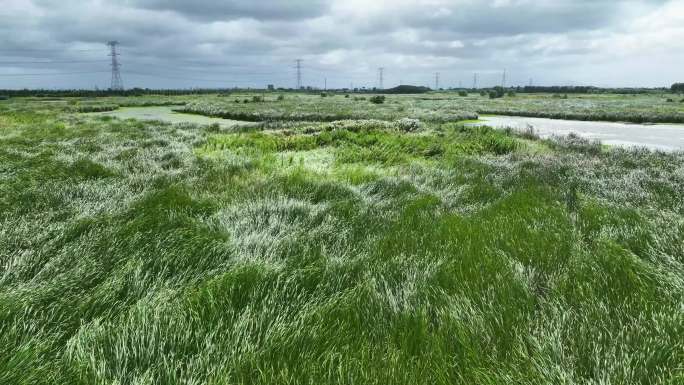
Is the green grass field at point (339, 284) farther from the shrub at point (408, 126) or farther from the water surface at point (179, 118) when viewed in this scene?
the water surface at point (179, 118)

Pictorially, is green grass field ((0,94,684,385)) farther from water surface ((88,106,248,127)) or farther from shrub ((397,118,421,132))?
water surface ((88,106,248,127))

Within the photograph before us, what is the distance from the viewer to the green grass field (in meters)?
1.84

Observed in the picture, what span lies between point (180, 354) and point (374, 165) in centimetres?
729

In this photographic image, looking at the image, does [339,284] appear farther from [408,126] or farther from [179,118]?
[179,118]

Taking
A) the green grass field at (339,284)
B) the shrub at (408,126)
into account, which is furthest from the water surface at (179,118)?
the green grass field at (339,284)

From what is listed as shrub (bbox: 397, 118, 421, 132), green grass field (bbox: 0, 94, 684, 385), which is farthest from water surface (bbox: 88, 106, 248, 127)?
green grass field (bbox: 0, 94, 684, 385)

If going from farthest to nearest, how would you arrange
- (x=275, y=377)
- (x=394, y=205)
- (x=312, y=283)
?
1. (x=394, y=205)
2. (x=312, y=283)
3. (x=275, y=377)

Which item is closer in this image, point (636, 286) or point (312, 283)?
point (636, 286)

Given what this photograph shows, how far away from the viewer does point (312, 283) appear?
283cm

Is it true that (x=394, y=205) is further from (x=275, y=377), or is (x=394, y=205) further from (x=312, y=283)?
(x=275, y=377)

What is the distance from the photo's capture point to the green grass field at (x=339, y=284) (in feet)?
6.05

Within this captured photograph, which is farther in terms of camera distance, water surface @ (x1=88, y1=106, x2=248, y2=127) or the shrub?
water surface @ (x1=88, y1=106, x2=248, y2=127)

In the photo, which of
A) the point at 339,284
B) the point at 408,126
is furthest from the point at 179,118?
the point at 339,284

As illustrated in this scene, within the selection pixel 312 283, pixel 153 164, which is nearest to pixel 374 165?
pixel 153 164
